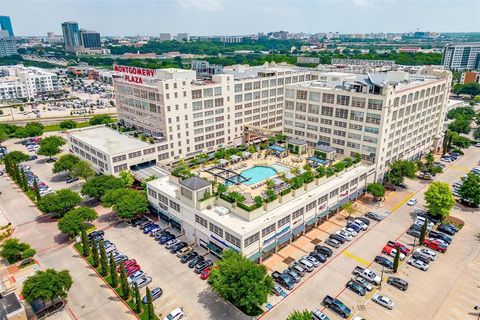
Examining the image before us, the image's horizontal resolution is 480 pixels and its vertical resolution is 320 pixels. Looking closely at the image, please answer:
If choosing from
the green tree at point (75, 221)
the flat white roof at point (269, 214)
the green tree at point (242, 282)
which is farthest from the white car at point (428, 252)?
the green tree at point (75, 221)

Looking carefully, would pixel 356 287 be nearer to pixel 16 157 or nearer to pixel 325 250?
pixel 325 250

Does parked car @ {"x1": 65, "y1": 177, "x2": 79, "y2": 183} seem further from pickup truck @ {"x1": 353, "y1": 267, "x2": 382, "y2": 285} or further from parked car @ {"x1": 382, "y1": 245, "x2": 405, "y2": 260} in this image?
parked car @ {"x1": 382, "y1": 245, "x2": 405, "y2": 260}

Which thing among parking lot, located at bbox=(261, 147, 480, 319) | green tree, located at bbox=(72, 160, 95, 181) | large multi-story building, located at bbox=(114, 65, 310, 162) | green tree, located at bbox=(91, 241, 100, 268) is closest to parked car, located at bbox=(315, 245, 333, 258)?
parking lot, located at bbox=(261, 147, 480, 319)

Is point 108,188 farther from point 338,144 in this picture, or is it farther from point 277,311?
point 338,144

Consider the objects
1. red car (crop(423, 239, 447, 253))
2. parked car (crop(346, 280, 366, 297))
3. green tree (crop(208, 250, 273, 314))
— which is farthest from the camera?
red car (crop(423, 239, 447, 253))

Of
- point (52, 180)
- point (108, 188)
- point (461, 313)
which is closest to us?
point (461, 313)

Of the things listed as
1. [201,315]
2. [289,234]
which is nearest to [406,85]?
[289,234]

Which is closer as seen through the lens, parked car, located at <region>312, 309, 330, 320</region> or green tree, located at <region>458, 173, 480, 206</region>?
parked car, located at <region>312, 309, 330, 320</region>
